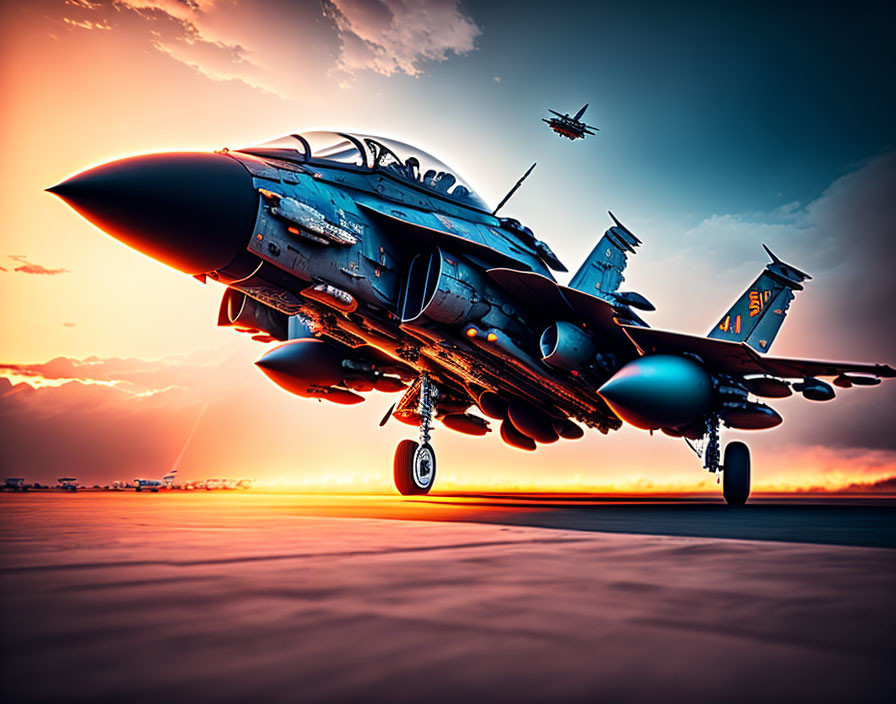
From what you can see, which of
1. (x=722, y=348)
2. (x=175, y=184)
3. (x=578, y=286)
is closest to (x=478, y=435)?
(x=578, y=286)

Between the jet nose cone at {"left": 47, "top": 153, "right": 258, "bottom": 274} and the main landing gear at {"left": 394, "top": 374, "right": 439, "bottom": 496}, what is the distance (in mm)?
4258

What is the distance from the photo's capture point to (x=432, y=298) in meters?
7.89

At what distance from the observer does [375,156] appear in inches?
329

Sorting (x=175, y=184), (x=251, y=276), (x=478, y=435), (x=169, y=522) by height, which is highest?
(x=175, y=184)

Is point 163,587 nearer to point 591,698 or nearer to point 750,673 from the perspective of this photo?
point 591,698

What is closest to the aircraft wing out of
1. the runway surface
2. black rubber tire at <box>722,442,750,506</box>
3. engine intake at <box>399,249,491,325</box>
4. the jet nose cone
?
black rubber tire at <box>722,442,750,506</box>

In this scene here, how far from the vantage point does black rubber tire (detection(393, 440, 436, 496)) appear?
9.45 metres

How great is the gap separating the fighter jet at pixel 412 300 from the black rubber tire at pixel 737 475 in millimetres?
25

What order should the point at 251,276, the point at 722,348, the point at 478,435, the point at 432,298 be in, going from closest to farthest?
the point at 251,276
the point at 432,298
the point at 722,348
the point at 478,435

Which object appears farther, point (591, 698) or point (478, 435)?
point (478, 435)

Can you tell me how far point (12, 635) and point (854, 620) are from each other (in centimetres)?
162

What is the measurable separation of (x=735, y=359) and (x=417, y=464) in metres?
5.29

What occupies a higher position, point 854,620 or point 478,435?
point 478,435

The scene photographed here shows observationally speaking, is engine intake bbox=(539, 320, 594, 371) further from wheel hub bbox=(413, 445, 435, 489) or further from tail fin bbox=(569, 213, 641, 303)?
tail fin bbox=(569, 213, 641, 303)
